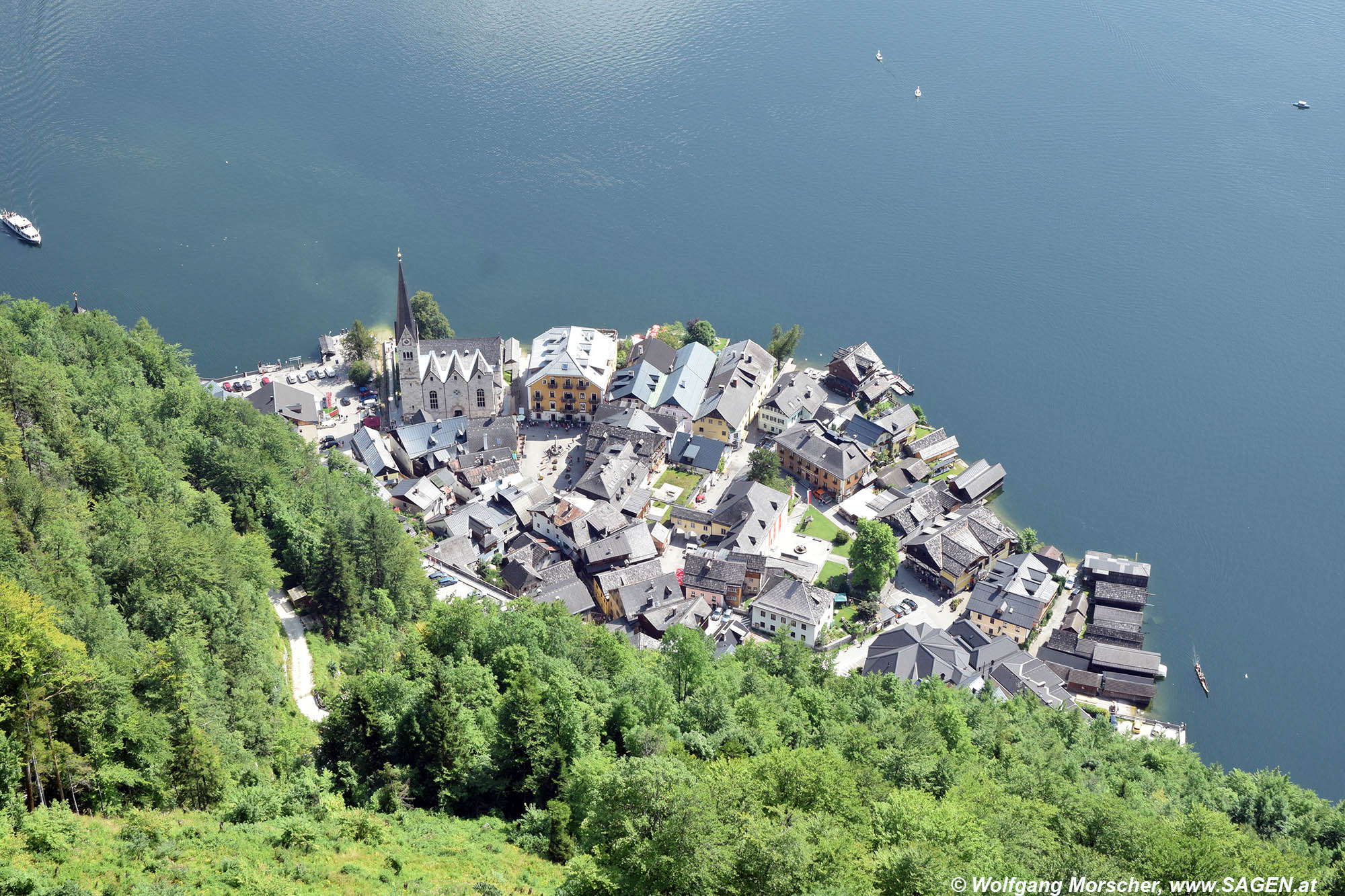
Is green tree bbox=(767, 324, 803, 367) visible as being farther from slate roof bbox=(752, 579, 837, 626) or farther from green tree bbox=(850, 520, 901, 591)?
slate roof bbox=(752, 579, 837, 626)

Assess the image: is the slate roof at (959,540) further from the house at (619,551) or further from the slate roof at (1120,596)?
the house at (619,551)

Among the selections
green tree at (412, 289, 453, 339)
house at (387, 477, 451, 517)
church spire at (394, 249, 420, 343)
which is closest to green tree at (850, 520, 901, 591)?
house at (387, 477, 451, 517)

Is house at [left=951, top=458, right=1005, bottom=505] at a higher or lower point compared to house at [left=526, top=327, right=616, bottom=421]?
lower

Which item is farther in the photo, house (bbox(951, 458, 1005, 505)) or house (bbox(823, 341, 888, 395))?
house (bbox(823, 341, 888, 395))

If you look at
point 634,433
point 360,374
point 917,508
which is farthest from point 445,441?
point 917,508

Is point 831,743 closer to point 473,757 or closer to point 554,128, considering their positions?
point 473,757

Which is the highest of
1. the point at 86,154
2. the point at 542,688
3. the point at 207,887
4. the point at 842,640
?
the point at 86,154

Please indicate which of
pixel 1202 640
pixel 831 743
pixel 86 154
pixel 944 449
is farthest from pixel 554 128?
pixel 831 743
